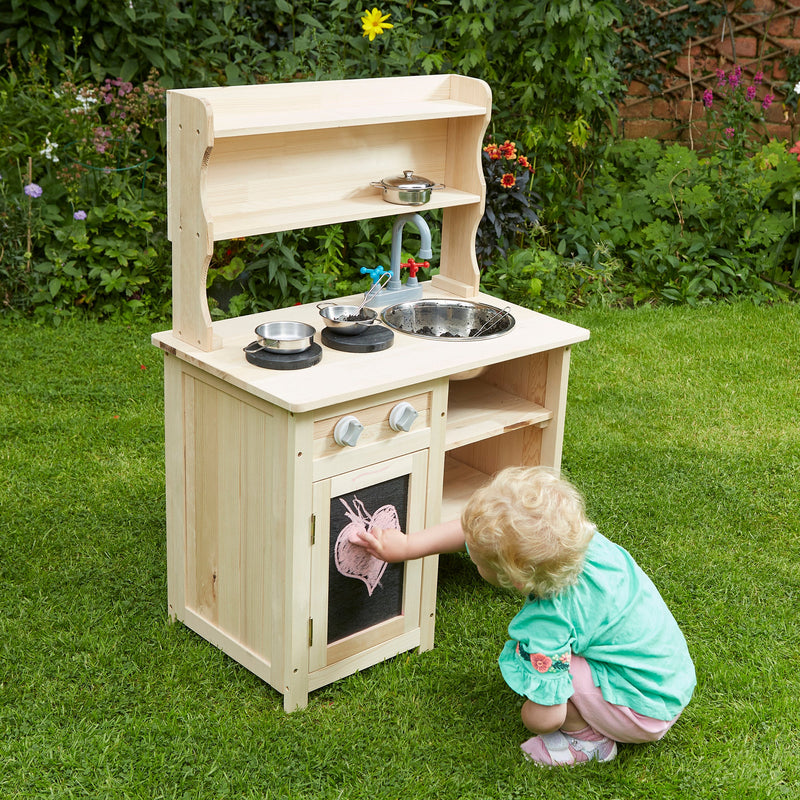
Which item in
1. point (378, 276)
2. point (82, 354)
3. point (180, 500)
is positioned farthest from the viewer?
point (82, 354)

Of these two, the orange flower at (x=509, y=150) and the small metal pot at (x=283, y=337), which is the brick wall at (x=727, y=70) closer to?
the orange flower at (x=509, y=150)

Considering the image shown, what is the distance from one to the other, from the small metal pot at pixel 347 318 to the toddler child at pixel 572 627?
642mm

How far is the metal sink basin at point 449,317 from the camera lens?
10.8ft

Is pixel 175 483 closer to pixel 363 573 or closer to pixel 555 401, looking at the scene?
pixel 363 573

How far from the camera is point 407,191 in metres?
3.15

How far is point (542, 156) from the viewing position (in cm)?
597

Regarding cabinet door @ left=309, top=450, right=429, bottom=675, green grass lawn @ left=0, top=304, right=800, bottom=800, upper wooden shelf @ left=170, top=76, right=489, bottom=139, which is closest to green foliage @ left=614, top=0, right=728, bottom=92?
green grass lawn @ left=0, top=304, right=800, bottom=800

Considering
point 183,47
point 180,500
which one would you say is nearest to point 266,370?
point 180,500

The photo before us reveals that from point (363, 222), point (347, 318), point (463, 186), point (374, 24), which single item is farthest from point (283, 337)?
point (374, 24)

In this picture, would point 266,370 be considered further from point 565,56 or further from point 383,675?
point 565,56

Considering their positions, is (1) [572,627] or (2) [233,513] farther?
(2) [233,513]

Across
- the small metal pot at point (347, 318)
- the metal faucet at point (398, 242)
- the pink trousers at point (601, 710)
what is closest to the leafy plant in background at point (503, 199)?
the metal faucet at point (398, 242)

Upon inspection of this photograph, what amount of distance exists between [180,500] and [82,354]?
7.05 ft

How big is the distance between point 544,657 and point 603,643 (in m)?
0.17
